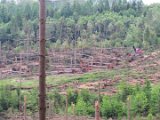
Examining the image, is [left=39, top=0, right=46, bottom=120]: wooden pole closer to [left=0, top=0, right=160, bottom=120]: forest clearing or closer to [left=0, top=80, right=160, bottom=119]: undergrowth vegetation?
[left=0, top=0, right=160, bottom=120]: forest clearing

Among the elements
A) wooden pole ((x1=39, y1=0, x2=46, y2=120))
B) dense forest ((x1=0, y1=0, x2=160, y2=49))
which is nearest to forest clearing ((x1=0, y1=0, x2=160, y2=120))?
dense forest ((x1=0, y1=0, x2=160, y2=49))

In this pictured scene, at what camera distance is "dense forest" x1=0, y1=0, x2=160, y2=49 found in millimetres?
40406

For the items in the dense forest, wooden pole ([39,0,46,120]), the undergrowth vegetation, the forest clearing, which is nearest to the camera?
wooden pole ([39,0,46,120])

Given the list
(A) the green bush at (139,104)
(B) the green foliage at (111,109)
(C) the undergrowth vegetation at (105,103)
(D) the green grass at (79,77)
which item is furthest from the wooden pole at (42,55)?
(D) the green grass at (79,77)

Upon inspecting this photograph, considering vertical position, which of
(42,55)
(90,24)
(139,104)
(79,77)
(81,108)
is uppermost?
(42,55)

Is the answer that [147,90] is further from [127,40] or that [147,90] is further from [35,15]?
[35,15]

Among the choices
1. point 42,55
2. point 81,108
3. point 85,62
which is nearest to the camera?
point 42,55

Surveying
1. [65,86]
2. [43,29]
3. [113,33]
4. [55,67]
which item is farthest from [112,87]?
[43,29]

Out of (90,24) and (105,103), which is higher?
(90,24)

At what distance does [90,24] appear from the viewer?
44344 millimetres

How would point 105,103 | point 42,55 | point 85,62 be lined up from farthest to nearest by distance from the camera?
1. point 85,62
2. point 105,103
3. point 42,55

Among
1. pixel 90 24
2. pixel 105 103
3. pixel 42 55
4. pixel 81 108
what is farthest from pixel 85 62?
pixel 42 55

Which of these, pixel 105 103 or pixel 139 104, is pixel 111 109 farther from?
pixel 139 104

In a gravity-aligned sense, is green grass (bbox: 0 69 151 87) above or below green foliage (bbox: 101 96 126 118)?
below
